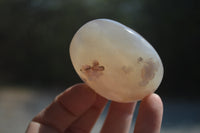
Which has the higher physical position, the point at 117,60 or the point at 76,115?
the point at 117,60

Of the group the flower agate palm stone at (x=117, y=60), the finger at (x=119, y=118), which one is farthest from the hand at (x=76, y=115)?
the flower agate palm stone at (x=117, y=60)

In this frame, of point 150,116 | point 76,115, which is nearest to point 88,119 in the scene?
point 76,115

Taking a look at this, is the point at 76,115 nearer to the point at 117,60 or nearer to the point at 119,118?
the point at 119,118

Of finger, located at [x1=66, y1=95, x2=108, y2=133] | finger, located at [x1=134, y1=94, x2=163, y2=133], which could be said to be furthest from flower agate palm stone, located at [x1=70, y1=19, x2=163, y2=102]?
finger, located at [x1=66, y1=95, x2=108, y2=133]

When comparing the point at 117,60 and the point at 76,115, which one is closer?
the point at 117,60

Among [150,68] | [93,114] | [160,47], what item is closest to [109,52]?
[150,68]

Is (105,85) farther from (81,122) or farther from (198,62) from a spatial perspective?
(198,62)
